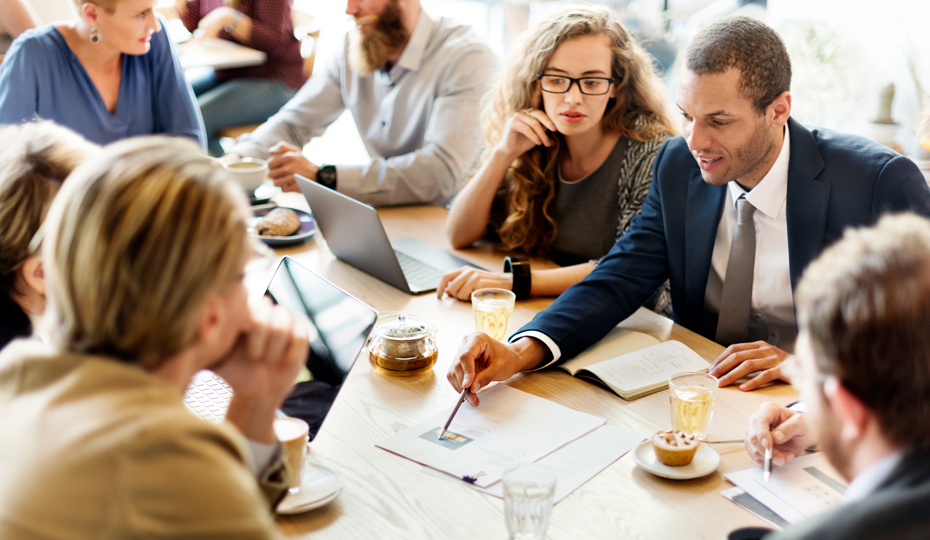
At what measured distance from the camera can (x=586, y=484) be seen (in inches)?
41.6

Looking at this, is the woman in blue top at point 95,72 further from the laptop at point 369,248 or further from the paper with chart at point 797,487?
the paper with chart at point 797,487

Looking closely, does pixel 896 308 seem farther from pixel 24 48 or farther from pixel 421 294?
pixel 24 48

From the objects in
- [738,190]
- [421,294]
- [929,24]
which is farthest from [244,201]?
[929,24]

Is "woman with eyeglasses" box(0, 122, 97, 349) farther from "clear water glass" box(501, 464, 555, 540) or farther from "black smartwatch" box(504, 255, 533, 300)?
"black smartwatch" box(504, 255, 533, 300)

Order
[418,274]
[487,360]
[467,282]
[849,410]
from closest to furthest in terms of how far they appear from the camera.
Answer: [849,410]
[487,360]
[467,282]
[418,274]

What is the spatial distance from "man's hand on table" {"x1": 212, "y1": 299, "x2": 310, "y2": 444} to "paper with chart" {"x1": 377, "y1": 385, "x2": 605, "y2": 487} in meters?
0.30

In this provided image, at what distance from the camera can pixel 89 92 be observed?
2.31 m

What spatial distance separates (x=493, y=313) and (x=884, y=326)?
93cm

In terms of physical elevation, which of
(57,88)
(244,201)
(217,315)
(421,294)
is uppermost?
(244,201)

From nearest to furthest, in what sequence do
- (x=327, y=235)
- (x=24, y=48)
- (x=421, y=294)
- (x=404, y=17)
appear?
(x=421, y=294) → (x=327, y=235) → (x=24, y=48) → (x=404, y=17)

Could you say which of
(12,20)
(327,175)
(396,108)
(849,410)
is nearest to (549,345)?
(849,410)

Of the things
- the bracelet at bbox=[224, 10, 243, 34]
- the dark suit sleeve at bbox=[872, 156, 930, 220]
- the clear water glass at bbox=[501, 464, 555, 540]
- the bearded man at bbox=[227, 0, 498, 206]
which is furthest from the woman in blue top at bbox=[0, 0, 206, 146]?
the dark suit sleeve at bbox=[872, 156, 930, 220]

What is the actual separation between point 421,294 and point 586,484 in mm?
809

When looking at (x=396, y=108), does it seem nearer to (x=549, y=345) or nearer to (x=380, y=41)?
(x=380, y=41)
